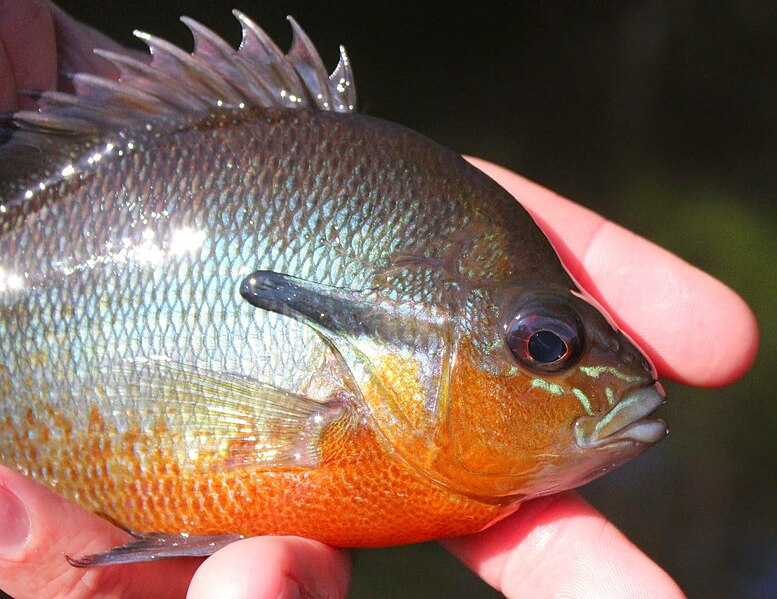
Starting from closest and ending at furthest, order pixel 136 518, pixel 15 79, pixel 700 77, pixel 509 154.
Answer: pixel 136 518 < pixel 15 79 < pixel 509 154 < pixel 700 77

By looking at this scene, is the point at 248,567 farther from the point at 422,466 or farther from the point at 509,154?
the point at 509,154

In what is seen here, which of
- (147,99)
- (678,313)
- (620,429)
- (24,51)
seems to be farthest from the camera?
(24,51)

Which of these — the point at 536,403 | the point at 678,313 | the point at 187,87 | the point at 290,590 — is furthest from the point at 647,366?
the point at 187,87

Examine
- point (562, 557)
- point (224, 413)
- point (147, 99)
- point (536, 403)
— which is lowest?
point (562, 557)

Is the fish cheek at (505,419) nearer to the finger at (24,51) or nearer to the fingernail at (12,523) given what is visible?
the fingernail at (12,523)

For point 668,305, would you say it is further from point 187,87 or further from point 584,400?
point 187,87

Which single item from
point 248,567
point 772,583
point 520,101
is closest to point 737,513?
point 772,583
